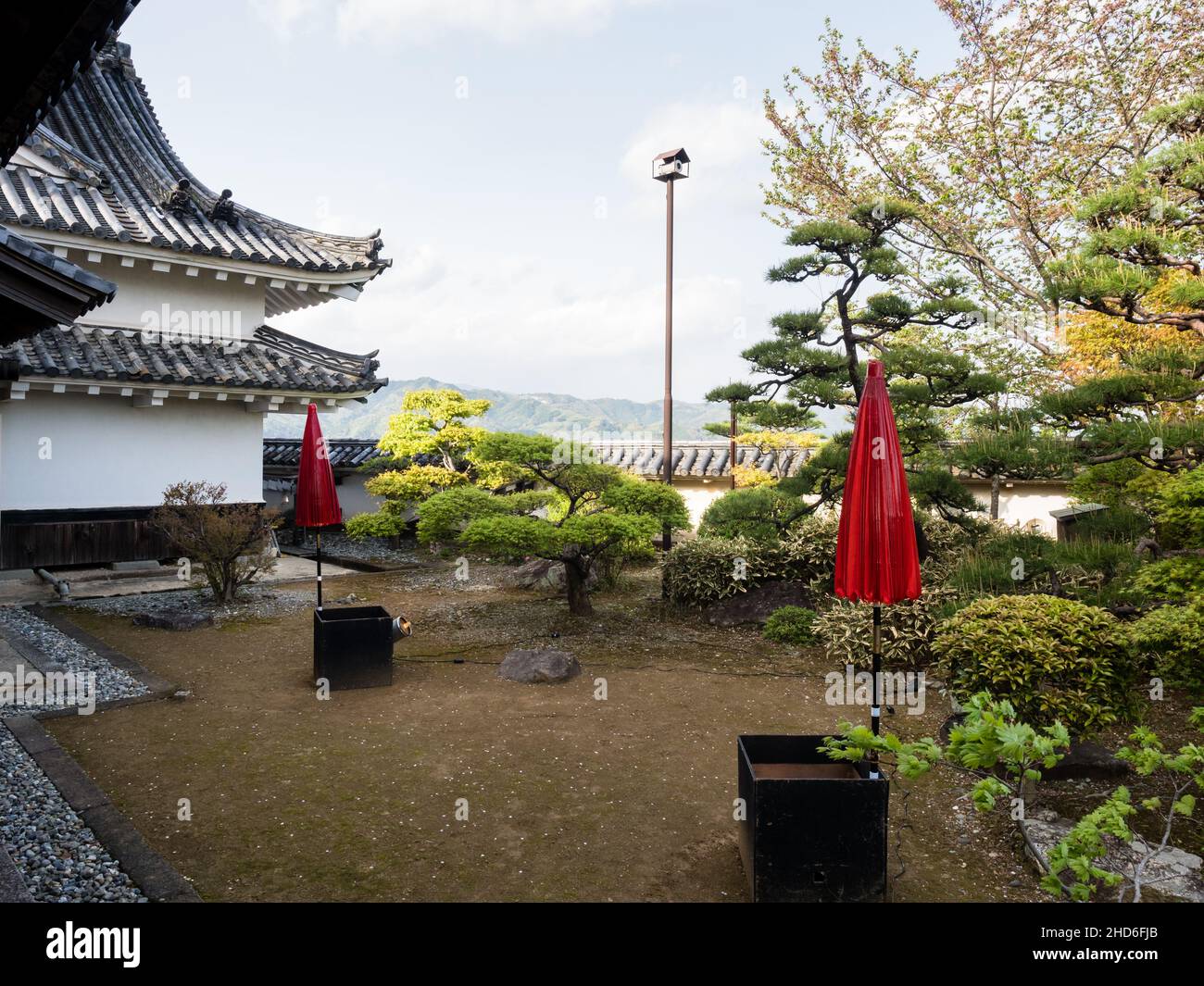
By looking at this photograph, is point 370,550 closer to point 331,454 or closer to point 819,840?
point 331,454

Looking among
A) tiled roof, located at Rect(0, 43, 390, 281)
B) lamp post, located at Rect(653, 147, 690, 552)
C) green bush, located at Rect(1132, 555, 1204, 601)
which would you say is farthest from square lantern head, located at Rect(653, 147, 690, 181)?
green bush, located at Rect(1132, 555, 1204, 601)

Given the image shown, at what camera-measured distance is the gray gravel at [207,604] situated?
1009 cm

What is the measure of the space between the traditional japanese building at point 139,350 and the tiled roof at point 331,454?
6.36m

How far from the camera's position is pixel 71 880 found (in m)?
3.72

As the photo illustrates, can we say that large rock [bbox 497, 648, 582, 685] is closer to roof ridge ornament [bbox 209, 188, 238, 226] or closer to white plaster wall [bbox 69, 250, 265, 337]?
white plaster wall [bbox 69, 250, 265, 337]

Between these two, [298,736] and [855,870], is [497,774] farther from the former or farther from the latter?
[855,870]

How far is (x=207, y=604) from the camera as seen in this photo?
418 inches

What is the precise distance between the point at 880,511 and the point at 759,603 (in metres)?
6.21

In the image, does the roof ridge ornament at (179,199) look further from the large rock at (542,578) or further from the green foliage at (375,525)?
the large rock at (542,578)

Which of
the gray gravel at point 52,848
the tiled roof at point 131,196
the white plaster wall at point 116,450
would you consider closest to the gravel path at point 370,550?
the white plaster wall at point 116,450

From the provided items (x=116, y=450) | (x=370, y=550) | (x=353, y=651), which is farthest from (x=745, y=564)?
(x=370, y=550)

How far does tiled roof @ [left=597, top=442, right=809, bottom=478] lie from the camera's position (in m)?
18.5
